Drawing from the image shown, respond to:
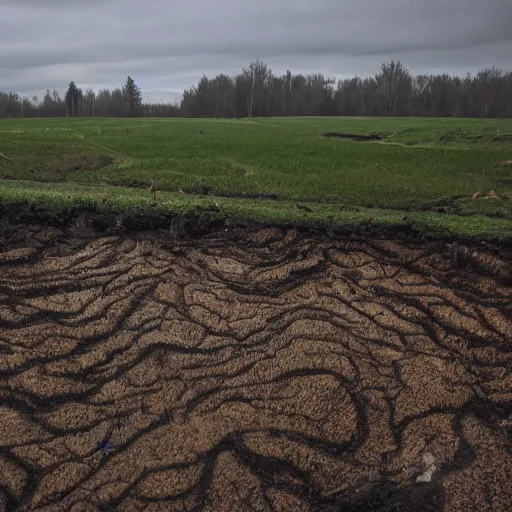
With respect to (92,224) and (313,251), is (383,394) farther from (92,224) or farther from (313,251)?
(92,224)

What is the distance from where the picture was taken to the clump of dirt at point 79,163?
424 inches

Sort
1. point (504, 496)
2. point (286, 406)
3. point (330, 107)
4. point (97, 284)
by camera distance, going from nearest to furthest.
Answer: point (504, 496) < point (286, 406) < point (97, 284) < point (330, 107)

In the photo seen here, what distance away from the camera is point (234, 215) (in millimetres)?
6980

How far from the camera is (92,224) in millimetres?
6996

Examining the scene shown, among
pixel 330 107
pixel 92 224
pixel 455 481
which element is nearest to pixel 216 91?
pixel 330 107

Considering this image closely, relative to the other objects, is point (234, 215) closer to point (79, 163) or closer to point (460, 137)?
→ point (79, 163)

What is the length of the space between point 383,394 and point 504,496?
3.76 ft

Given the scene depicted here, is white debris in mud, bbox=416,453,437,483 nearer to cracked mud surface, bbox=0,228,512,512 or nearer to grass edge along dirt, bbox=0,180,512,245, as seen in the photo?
cracked mud surface, bbox=0,228,512,512

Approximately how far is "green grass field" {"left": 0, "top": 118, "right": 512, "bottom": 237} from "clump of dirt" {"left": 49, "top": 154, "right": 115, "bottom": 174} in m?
0.02

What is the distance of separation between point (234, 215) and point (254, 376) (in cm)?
251

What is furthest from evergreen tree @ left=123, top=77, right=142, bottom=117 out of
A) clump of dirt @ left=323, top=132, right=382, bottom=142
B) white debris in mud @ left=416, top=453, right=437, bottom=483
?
white debris in mud @ left=416, top=453, right=437, bottom=483

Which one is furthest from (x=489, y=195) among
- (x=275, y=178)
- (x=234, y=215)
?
(x=234, y=215)

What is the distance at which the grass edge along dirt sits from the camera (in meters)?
6.61

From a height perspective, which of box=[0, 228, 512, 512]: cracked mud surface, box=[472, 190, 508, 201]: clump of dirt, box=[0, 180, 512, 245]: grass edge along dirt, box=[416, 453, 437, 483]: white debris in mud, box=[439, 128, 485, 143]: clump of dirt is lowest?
box=[416, 453, 437, 483]: white debris in mud
